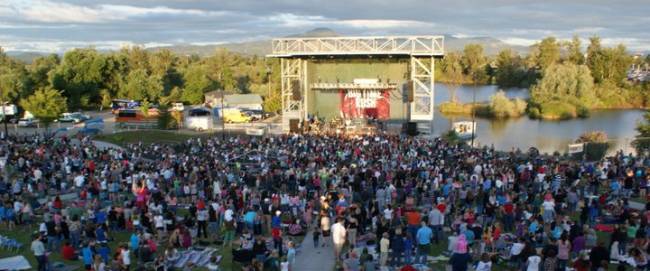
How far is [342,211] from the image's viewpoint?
11.4 meters

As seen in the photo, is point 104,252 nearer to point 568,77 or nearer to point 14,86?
point 14,86

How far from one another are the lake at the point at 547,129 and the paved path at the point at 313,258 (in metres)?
24.9

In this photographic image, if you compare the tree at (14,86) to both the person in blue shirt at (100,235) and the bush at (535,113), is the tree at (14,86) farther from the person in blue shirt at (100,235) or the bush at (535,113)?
the bush at (535,113)

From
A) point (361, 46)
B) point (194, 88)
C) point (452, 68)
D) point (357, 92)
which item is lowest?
point (357, 92)

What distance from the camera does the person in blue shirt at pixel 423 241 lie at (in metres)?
9.72

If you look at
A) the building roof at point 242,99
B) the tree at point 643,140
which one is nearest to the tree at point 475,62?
the building roof at point 242,99

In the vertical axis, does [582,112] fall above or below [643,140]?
above

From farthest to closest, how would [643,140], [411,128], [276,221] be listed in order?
1. [411,128]
2. [643,140]
3. [276,221]

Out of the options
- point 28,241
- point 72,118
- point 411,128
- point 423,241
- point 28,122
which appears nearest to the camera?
point 423,241

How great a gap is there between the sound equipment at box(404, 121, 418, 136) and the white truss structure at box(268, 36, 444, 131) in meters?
0.39

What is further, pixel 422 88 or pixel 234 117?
pixel 234 117

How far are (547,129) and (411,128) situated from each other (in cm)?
1793

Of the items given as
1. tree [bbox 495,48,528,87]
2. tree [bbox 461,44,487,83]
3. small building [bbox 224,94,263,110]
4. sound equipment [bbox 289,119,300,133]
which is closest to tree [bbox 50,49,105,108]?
small building [bbox 224,94,263,110]

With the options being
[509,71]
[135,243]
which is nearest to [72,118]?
[135,243]
